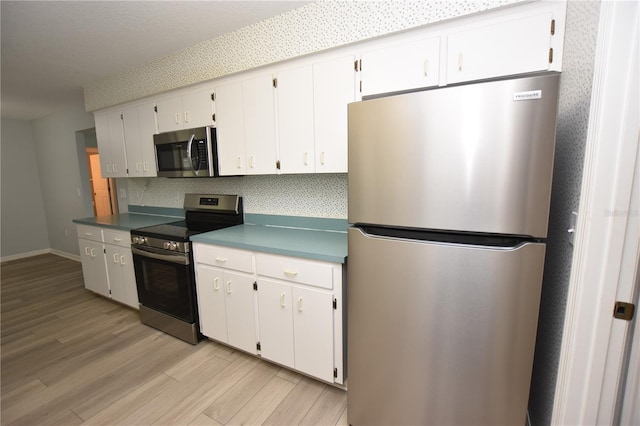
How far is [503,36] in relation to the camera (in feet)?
4.24

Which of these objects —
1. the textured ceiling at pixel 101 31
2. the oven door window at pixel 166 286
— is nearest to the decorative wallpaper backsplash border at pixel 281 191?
the oven door window at pixel 166 286

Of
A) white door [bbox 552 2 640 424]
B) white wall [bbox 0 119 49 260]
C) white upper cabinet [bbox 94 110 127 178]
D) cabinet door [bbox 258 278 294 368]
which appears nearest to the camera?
white door [bbox 552 2 640 424]

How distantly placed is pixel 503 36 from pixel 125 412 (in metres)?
2.87

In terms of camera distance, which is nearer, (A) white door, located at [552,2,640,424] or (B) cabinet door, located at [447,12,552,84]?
(A) white door, located at [552,2,640,424]

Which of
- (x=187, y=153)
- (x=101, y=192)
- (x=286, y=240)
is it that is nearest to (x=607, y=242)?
(x=286, y=240)

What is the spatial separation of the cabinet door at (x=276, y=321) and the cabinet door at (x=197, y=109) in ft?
4.80

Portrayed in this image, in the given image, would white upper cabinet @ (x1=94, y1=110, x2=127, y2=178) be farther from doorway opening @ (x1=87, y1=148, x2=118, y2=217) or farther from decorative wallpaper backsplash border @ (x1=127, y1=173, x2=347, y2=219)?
doorway opening @ (x1=87, y1=148, x2=118, y2=217)

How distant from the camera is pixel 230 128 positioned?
2.21m

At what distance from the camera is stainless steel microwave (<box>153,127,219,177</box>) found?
2.28m

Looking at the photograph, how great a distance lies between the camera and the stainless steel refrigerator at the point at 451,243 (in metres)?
0.97

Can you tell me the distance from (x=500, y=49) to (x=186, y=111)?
233 centimetres

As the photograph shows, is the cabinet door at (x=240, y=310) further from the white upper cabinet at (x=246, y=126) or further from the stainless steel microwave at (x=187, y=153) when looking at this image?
the stainless steel microwave at (x=187, y=153)

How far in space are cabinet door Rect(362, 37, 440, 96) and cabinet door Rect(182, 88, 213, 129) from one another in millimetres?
1361

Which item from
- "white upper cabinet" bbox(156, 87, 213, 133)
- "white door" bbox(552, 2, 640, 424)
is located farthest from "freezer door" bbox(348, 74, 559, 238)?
"white upper cabinet" bbox(156, 87, 213, 133)
